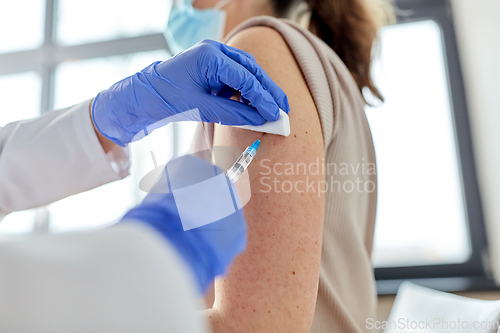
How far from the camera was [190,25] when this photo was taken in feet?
4.54

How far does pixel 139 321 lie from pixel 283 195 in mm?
360

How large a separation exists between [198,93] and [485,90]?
6.94ft

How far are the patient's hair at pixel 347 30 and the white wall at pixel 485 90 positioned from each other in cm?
127

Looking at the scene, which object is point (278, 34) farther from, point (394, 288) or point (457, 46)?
point (457, 46)

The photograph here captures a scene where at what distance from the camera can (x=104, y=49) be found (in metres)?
3.11

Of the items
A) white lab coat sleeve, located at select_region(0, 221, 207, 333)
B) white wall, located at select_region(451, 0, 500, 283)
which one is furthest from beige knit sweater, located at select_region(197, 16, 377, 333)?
white wall, located at select_region(451, 0, 500, 283)

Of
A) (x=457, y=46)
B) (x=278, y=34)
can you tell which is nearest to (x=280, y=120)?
(x=278, y=34)

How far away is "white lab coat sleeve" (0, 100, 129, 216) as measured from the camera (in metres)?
0.88

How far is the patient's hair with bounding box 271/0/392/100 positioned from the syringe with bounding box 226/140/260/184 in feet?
2.20

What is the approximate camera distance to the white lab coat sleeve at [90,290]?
25cm

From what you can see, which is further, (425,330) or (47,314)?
(425,330)

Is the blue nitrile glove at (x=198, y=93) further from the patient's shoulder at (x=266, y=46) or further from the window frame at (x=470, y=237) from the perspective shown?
the window frame at (x=470, y=237)

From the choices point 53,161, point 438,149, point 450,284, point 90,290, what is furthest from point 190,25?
point 450,284

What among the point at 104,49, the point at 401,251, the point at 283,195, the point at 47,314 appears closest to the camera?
the point at 47,314
